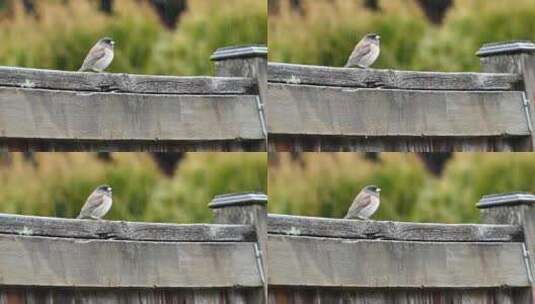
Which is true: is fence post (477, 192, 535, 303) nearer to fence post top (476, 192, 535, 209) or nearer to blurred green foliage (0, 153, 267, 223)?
fence post top (476, 192, 535, 209)

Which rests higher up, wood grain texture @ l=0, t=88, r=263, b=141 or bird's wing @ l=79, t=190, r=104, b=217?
wood grain texture @ l=0, t=88, r=263, b=141

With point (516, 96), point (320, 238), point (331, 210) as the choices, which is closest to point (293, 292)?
point (320, 238)

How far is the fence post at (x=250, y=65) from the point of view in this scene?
13.7 m

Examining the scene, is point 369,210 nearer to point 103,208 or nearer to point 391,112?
point 391,112

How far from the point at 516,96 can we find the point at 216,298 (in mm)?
2744

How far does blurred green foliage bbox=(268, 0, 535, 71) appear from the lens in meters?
14.8

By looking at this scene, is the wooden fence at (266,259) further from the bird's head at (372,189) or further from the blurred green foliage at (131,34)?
the blurred green foliage at (131,34)

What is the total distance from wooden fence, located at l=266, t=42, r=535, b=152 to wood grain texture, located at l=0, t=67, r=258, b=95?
0.46 meters

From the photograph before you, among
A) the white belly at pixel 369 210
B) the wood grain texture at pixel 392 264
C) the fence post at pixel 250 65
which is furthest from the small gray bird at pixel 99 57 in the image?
the white belly at pixel 369 210

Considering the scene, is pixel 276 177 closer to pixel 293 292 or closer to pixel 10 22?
pixel 293 292

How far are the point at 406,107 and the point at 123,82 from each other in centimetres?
189

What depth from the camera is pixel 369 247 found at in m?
13.1

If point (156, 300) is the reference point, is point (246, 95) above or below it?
above

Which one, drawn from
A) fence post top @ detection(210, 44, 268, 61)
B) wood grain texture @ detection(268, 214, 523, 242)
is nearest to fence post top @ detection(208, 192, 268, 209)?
wood grain texture @ detection(268, 214, 523, 242)
